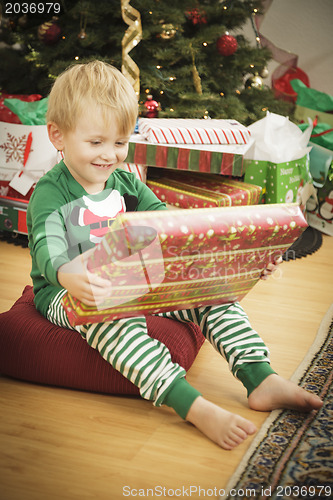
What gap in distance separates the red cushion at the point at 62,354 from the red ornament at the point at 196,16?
150 centimetres

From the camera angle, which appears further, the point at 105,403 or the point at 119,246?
the point at 105,403

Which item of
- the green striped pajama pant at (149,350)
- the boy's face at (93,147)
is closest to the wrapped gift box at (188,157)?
A: the boy's face at (93,147)

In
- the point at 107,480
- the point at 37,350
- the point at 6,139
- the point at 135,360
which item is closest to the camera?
the point at 107,480

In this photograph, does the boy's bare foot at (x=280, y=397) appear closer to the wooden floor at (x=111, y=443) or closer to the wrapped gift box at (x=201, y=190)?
the wooden floor at (x=111, y=443)

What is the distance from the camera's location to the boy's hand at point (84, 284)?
2.56ft

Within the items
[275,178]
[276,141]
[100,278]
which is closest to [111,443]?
[100,278]

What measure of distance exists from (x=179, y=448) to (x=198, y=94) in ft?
5.01

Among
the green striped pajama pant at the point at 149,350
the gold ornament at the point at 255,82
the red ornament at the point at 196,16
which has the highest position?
the red ornament at the point at 196,16

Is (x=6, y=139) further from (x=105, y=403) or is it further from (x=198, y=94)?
(x=105, y=403)

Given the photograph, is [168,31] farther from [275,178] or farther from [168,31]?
[275,178]

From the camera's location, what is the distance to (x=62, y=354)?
37.0 inches

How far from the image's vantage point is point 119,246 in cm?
76

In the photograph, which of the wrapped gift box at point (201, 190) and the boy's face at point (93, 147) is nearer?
the boy's face at point (93, 147)

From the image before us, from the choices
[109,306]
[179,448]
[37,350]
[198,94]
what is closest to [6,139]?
[198,94]
